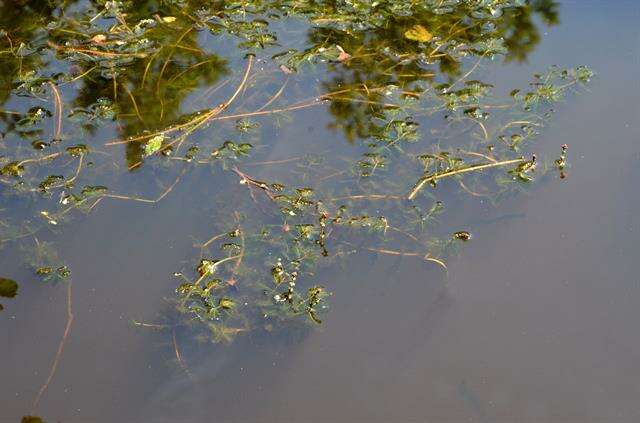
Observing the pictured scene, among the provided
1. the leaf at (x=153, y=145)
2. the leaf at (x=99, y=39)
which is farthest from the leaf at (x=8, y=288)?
the leaf at (x=99, y=39)

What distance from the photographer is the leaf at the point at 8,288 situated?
3607mm

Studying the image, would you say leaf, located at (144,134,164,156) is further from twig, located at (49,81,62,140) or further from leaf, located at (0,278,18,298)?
leaf, located at (0,278,18,298)

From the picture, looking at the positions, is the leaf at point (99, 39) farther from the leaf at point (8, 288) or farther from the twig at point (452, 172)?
the twig at point (452, 172)

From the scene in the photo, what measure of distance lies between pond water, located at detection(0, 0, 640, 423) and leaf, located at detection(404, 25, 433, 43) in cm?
2

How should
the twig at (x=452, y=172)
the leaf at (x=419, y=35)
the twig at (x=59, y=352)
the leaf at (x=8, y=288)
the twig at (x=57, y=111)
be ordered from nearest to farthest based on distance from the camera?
the twig at (x=59, y=352), the leaf at (x=8, y=288), the twig at (x=452, y=172), the twig at (x=57, y=111), the leaf at (x=419, y=35)

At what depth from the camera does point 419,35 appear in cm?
466

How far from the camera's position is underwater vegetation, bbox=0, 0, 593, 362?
3701 millimetres

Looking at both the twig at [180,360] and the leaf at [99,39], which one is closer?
the twig at [180,360]

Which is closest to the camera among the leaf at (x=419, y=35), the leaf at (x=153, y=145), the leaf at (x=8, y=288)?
the leaf at (x=8, y=288)

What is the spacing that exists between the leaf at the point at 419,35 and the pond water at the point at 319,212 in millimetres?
16

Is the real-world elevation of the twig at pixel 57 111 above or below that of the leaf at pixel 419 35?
below

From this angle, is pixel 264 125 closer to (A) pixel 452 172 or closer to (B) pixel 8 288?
(A) pixel 452 172

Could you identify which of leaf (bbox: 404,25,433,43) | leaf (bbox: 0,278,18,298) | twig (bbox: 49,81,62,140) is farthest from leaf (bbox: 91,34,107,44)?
leaf (bbox: 404,25,433,43)

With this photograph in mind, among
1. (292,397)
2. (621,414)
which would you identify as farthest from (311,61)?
(621,414)
